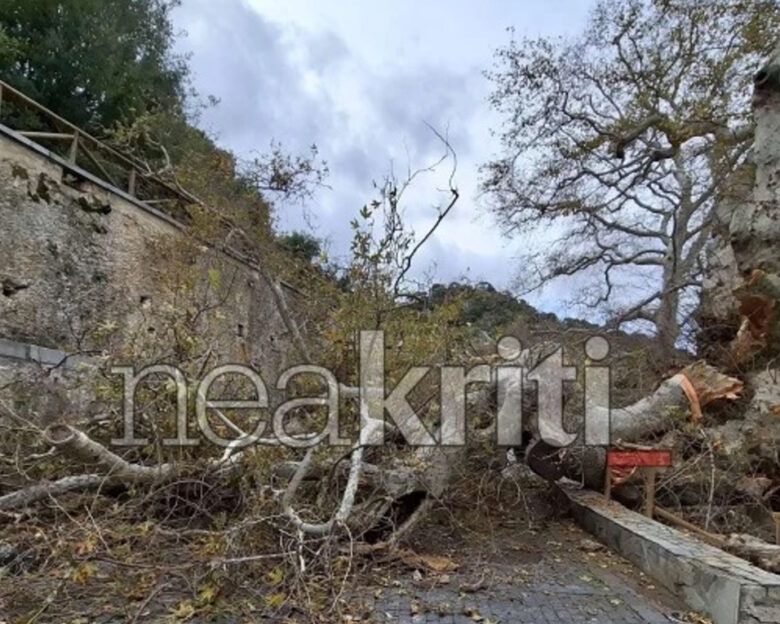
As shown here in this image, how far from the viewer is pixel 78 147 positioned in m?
7.97

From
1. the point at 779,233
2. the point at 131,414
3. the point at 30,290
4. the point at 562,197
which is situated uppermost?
the point at 562,197

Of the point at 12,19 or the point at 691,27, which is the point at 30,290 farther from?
the point at 691,27

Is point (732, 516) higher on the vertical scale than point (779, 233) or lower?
lower

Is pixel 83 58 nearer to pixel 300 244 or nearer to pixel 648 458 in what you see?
pixel 300 244

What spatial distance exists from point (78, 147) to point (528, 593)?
795 centimetres

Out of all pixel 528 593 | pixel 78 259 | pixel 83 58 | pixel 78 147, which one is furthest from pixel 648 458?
pixel 83 58

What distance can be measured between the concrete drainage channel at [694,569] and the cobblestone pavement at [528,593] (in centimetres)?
11

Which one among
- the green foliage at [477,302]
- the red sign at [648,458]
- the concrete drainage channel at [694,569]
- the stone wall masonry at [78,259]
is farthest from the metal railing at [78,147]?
the concrete drainage channel at [694,569]

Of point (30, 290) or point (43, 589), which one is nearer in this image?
point (43, 589)

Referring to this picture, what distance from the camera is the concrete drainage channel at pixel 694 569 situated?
9.28ft

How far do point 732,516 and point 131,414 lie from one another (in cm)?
519

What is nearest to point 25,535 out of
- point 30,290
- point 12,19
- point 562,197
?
point 30,290

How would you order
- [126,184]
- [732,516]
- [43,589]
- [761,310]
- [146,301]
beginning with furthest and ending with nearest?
1. [126,184]
2. [146,301]
3. [761,310]
4. [732,516]
5. [43,589]

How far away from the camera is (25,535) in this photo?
3.35 meters
